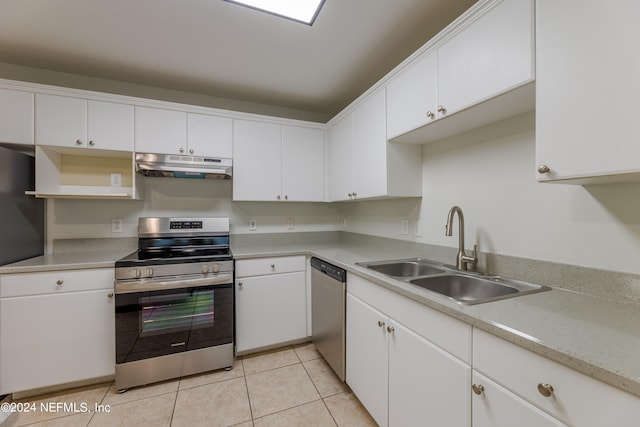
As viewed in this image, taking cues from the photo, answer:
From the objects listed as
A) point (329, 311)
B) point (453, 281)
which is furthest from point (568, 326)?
point (329, 311)

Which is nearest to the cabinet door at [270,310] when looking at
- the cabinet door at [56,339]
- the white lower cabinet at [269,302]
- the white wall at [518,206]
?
the white lower cabinet at [269,302]

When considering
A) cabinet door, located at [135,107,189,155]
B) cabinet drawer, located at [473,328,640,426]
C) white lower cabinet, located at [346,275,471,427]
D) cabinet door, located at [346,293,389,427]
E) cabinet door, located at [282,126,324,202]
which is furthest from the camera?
cabinet door, located at [282,126,324,202]

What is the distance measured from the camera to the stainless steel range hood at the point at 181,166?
2117mm

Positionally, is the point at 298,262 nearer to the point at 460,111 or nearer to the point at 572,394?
the point at 460,111

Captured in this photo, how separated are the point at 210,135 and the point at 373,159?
148 centimetres

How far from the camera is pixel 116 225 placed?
2.35 metres

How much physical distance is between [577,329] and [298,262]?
1.88 meters

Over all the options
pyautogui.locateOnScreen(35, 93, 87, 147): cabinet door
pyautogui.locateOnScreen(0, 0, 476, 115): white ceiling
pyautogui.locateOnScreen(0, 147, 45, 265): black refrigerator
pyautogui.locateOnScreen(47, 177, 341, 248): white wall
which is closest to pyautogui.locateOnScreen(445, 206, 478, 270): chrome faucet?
pyautogui.locateOnScreen(0, 0, 476, 115): white ceiling

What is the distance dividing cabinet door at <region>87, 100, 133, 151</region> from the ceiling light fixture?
4.31 ft

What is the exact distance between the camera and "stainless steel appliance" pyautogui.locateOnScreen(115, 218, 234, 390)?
1.83 meters

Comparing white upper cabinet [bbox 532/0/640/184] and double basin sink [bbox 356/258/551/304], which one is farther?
double basin sink [bbox 356/258/551/304]

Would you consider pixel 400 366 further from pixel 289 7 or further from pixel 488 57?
pixel 289 7

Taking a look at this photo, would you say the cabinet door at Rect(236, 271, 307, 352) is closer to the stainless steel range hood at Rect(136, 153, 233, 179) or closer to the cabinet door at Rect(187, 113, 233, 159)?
the stainless steel range hood at Rect(136, 153, 233, 179)

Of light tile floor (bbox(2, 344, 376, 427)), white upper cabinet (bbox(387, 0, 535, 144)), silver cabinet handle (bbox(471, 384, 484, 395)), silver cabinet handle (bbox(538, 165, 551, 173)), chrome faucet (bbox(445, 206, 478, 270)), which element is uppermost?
white upper cabinet (bbox(387, 0, 535, 144))
